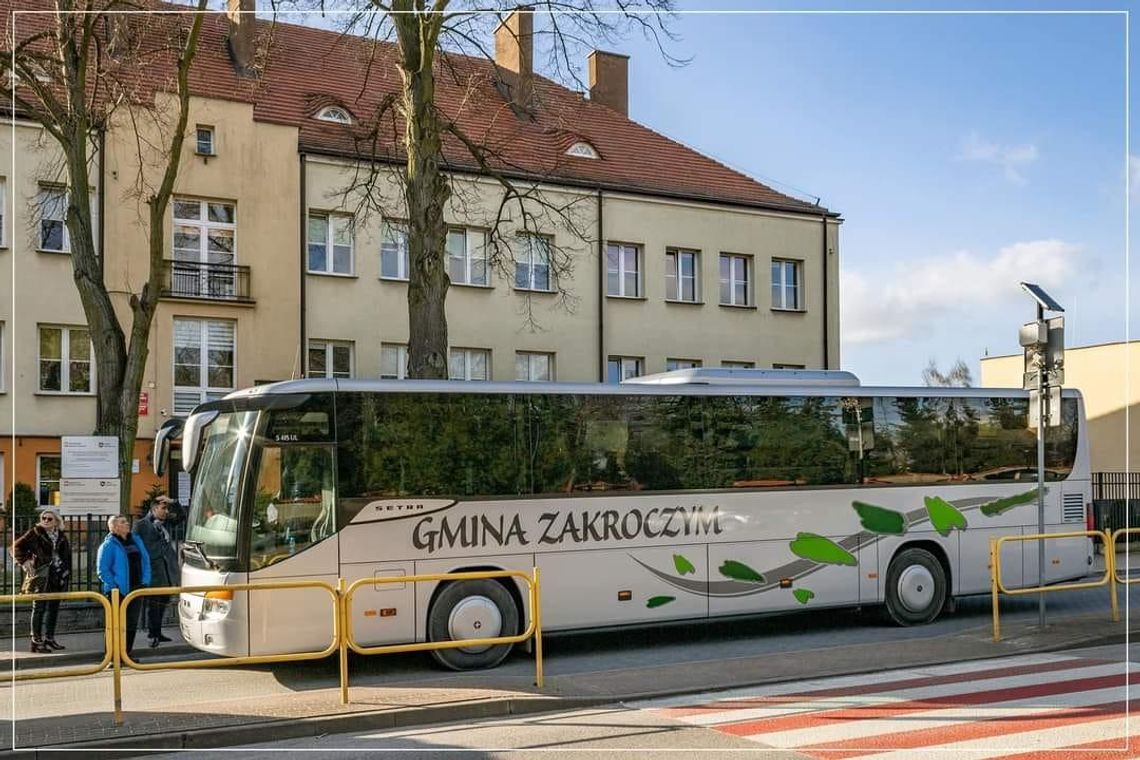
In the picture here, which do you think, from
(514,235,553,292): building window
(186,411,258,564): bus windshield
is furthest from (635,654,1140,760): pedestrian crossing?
(514,235,553,292): building window

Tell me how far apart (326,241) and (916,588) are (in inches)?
824

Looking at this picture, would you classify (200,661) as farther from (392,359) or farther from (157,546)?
(392,359)

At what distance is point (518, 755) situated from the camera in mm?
8344

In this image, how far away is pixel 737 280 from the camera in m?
38.2

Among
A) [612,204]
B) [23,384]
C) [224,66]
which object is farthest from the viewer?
[612,204]

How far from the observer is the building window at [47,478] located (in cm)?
2870

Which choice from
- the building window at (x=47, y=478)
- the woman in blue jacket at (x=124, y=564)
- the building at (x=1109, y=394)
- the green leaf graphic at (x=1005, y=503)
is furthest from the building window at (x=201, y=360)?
the building at (x=1109, y=394)

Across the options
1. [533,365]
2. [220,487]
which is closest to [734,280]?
[533,365]

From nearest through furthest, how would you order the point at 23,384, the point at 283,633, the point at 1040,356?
the point at 283,633
the point at 1040,356
the point at 23,384

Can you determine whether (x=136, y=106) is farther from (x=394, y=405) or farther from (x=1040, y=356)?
(x=1040, y=356)

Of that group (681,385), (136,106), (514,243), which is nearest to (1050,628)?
(681,385)

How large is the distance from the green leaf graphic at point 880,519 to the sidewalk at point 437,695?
180cm

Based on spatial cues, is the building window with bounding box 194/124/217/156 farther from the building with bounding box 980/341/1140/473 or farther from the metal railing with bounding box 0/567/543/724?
the building with bounding box 980/341/1140/473

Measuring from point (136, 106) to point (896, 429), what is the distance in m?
13.8
